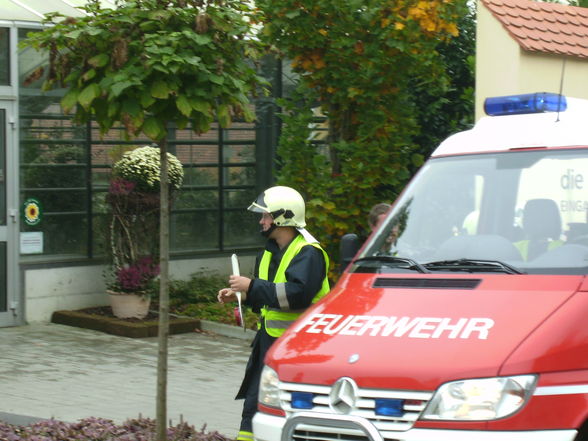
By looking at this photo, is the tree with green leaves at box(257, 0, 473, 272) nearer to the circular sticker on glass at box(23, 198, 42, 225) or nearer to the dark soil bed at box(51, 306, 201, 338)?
the dark soil bed at box(51, 306, 201, 338)

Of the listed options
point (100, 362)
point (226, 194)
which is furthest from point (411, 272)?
point (226, 194)

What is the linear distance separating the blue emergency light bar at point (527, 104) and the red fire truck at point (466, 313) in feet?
0.04

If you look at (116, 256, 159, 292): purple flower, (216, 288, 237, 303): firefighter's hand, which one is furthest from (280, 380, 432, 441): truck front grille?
(116, 256, 159, 292): purple flower

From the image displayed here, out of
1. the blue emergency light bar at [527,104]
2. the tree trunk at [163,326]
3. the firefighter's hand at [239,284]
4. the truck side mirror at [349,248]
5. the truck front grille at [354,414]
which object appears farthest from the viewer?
the tree trunk at [163,326]

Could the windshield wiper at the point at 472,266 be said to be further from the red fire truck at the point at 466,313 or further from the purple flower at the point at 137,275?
the purple flower at the point at 137,275

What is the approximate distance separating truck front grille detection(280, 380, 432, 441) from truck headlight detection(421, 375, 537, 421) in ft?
0.45

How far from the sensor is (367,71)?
38.5ft

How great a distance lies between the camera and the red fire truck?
16.1ft

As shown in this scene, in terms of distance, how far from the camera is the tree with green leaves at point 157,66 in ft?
22.2

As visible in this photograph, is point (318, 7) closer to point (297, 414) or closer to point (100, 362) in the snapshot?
point (100, 362)

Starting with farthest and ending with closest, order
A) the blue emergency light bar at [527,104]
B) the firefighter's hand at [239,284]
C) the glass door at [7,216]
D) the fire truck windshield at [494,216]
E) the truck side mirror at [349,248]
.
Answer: the glass door at [7,216] < the firefighter's hand at [239,284] < the blue emergency light bar at [527,104] < the truck side mirror at [349,248] < the fire truck windshield at [494,216]

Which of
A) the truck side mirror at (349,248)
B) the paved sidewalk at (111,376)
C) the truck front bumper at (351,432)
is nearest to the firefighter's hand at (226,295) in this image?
the truck side mirror at (349,248)

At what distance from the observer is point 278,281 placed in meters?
6.95

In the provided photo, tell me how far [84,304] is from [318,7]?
4.42 meters
